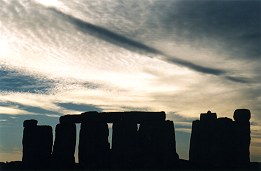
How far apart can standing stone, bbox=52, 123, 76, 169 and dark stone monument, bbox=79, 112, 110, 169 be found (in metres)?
1.50

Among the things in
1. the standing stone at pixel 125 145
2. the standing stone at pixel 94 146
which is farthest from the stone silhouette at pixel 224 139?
the standing stone at pixel 94 146

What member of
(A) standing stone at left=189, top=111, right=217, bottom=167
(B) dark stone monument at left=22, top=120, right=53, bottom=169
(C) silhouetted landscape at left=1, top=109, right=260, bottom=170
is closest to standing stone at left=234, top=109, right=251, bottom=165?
(C) silhouetted landscape at left=1, top=109, right=260, bottom=170

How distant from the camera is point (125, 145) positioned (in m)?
32.0

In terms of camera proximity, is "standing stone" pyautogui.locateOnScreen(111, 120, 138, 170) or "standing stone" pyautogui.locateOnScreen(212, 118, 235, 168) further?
"standing stone" pyautogui.locateOnScreen(212, 118, 235, 168)

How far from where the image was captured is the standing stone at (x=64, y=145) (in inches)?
1350

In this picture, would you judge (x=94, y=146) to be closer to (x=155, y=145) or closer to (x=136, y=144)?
(x=136, y=144)

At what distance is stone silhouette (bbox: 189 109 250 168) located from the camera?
33.6 metres

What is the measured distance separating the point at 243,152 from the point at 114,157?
931 cm

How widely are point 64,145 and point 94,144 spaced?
2936mm

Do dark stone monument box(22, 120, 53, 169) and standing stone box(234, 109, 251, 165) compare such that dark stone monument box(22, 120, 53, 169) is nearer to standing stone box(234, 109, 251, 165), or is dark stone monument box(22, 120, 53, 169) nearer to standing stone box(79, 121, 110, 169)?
standing stone box(79, 121, 110, 169)

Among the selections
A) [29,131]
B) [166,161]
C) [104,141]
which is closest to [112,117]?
[104,141]

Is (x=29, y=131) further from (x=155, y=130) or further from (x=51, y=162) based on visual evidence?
(x=155, y=130)

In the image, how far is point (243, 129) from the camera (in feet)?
111

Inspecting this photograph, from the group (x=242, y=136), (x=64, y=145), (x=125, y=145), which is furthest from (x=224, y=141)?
(x=64, y=145)
